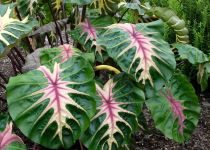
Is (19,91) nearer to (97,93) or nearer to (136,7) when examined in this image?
(97,93)

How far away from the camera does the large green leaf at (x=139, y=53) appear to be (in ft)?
5.81

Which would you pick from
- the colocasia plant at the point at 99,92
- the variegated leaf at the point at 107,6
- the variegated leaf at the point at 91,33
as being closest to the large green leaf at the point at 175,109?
the colocasia plant at the point at 99,92

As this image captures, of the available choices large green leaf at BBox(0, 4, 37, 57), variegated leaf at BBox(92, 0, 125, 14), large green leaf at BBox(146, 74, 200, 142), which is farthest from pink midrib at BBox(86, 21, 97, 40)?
large green leaf at BBox(146, 74, 200, 142)

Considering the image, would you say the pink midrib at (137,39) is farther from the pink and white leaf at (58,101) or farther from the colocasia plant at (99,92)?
the pink and white leaf at (58,101)

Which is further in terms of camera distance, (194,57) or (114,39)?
(194,57)

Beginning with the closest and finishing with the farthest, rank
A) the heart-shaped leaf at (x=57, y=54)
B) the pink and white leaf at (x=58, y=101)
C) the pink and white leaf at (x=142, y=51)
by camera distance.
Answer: the pink and white leaf at (x=58, y=101), the pink and white leaf at (x=142, y=51), the heart-shaped leaf at (x=57, y=54)

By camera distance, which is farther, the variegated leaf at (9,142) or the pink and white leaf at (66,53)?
the pink and white leaf at (66,53)

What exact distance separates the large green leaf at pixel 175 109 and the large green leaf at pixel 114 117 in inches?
6.1

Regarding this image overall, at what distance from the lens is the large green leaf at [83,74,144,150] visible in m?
1.78

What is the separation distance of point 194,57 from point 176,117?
0.36 metres

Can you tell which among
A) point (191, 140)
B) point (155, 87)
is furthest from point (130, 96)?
point (191, 140)

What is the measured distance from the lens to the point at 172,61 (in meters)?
1.82

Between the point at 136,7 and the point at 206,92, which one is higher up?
the point at 136,7

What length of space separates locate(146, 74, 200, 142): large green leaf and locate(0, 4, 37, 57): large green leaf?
2.12ft
